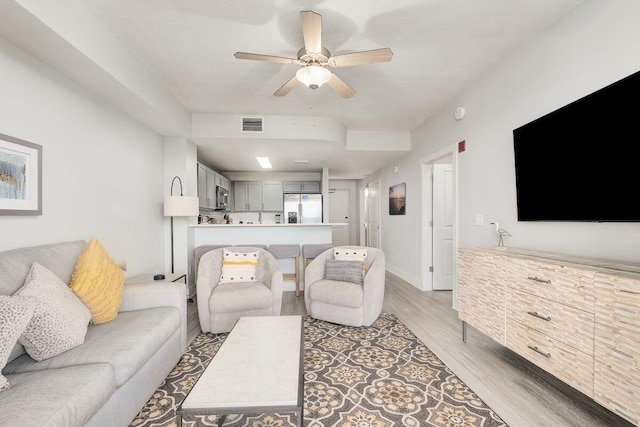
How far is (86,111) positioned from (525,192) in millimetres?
3811

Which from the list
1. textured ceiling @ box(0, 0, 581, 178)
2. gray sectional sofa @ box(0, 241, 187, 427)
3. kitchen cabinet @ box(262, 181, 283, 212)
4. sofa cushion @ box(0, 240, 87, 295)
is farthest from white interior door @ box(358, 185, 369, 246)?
sofa cushion @ box(0, 240, 87, 295)

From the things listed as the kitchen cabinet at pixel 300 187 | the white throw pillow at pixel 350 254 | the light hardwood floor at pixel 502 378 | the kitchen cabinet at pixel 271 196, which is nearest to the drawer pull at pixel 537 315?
the light hardwood floor at pixel 502 378

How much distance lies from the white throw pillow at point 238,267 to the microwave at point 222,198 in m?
2.85

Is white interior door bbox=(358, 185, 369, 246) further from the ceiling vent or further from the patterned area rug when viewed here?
the patterned area rug

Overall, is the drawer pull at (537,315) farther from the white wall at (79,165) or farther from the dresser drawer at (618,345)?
the white wall at (79,165)

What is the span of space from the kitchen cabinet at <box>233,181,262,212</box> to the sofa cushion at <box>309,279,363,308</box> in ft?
14.3

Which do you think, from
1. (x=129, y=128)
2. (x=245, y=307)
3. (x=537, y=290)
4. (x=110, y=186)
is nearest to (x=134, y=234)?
(x=110, y=186)

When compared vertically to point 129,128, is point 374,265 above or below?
below

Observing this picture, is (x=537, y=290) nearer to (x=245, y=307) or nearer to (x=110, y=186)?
(x=245, y=307)

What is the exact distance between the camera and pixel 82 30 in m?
1.91

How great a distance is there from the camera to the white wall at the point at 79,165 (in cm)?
186

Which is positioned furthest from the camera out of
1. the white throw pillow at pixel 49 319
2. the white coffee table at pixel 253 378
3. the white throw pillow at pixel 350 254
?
the white throw pillow at pixel 350 254

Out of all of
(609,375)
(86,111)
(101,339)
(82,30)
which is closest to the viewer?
(609,375)

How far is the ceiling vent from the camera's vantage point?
397 cm
